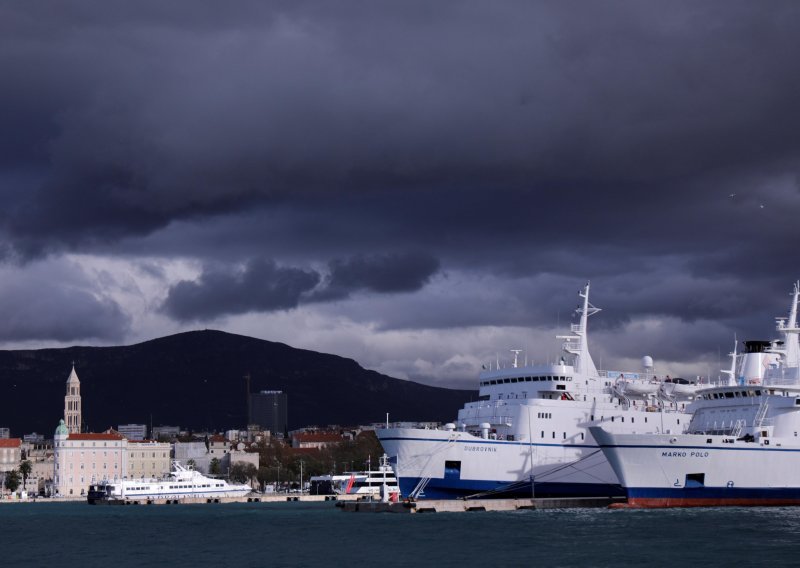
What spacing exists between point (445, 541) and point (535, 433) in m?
26.0

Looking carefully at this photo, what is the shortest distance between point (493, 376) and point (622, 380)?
30.7ft

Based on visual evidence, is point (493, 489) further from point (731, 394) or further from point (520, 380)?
point (731, 394)

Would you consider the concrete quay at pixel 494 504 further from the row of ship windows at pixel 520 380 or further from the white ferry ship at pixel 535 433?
the row of ship windows at pixel 520 380

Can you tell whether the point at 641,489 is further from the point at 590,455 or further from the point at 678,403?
the point at 678,403

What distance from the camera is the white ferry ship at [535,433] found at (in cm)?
8844

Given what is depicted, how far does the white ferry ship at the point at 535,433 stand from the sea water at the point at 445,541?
4.26m

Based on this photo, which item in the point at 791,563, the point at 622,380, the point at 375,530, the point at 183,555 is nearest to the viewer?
the point at 791,563

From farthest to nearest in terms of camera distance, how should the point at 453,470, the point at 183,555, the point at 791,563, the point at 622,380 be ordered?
the point at 622,380 → the point at 453,470 → the point at 183,555 → the point at 791,563

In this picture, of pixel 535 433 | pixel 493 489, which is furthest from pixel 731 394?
pixel 493 489

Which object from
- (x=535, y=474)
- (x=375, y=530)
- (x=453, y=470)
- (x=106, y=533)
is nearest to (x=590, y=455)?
(x=535, y=474)

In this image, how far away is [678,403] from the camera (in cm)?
9794

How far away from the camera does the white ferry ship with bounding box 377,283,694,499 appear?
88.4 metres

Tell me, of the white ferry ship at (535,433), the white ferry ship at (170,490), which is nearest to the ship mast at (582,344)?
the white ferry ship at (535,433)

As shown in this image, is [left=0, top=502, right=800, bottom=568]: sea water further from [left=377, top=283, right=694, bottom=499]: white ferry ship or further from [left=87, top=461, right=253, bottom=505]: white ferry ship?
[left=87, top=461, right=253, bottom=505]: white ferry ship
